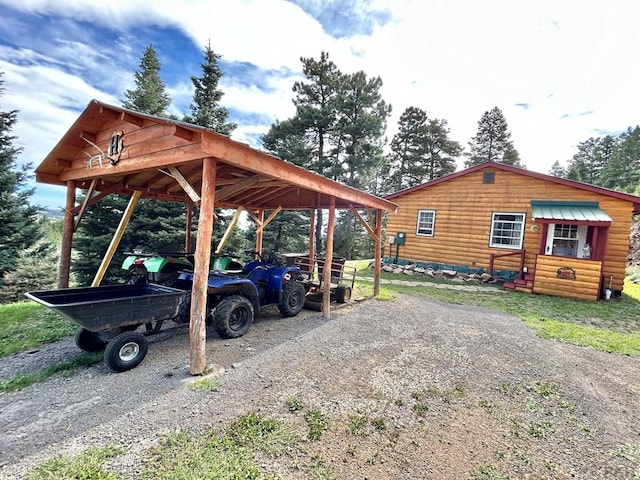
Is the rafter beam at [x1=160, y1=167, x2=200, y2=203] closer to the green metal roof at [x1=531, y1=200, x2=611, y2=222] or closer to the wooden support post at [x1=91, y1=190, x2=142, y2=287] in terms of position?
the wooden support post at [x1=91, y1=190, x2=142, y2=287]

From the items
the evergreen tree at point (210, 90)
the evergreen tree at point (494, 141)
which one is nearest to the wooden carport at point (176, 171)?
the evergreen tree at point (210, 90)

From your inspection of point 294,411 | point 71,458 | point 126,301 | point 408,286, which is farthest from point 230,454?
point 408,286

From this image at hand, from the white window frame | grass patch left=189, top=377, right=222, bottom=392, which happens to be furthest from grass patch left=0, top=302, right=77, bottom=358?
the white window frame

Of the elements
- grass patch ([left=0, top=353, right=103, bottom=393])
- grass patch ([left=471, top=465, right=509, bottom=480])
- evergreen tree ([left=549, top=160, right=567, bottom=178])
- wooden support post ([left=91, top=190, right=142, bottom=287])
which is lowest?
grass patch ([left=0, top=353, right=103, bottom=393])

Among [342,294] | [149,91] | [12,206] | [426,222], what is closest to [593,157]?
[426,222]

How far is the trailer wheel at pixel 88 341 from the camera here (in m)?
3.46

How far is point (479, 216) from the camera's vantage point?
10.5 metres

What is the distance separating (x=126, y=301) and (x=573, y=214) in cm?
1089

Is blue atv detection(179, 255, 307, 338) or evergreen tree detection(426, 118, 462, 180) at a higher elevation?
evergreen tree detection(426, 118, 462, 180)

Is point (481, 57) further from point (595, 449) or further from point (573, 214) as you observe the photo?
point (595, 449)

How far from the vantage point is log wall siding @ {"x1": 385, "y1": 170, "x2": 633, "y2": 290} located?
8.43m

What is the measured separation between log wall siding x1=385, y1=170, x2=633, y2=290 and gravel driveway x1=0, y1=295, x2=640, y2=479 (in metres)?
6.18

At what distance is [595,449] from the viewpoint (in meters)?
2.25

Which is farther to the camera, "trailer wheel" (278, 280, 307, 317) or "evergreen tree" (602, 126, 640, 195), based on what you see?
"evergreen tree" (602, 126, 640, 195)
